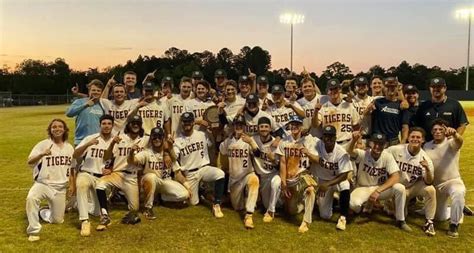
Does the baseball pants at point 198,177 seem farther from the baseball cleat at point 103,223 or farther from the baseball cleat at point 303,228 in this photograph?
the baseball cleat at point 303,228

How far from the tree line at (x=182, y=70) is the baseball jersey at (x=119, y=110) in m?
77.4

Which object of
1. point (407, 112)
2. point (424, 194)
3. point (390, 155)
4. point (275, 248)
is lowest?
point (275, 248)

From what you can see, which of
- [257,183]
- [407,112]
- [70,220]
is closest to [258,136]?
[257,183]

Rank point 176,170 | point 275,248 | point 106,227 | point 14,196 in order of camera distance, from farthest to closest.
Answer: point 14,196
point 176,170
point 106,227
point 275,248

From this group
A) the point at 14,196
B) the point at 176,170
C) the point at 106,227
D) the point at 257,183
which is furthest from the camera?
the point at 14,196

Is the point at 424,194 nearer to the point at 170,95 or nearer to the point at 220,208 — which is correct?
the point at 220,208

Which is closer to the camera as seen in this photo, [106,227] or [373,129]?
[106,227]

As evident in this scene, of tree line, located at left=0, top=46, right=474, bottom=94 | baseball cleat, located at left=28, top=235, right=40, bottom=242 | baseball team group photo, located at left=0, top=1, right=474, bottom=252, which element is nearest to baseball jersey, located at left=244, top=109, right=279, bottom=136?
baseball team group photo, located at left=0, top=1, right=474, bottom=252

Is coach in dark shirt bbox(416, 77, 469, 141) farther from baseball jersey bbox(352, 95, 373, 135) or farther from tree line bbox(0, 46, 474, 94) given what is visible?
tree line bbox(0, 46, 474, 94)

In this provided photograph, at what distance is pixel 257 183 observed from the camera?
23.2ft

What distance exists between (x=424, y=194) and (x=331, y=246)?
1900 mm

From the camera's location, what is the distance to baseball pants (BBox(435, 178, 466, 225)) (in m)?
6.21

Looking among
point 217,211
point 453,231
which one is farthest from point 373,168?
point 217,211

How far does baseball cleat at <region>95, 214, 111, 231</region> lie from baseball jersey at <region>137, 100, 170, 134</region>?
1978mm
